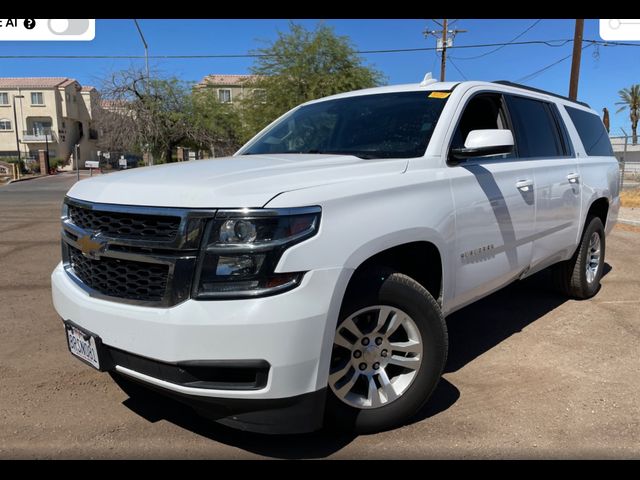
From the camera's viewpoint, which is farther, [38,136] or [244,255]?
[38,136]

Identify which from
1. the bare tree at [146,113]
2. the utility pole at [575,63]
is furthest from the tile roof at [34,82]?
the utility pole at [575,63]

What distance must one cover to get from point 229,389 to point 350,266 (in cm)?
76

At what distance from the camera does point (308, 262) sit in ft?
7.23

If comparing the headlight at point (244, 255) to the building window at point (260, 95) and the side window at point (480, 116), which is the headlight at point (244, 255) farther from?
the building window at point (260, 95)

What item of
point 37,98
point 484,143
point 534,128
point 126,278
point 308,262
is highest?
point 37,98

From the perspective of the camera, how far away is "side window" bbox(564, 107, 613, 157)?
16.8ft

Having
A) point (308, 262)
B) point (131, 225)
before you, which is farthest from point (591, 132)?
point (131, 225)

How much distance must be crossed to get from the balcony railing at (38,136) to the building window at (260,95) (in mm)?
52633

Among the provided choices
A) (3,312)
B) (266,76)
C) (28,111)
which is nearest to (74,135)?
(28,111)

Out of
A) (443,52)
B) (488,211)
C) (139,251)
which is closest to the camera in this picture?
(139,251)

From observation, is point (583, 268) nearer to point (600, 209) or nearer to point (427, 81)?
point (600, 209)

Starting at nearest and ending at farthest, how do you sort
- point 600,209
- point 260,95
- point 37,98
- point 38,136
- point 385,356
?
point 385,356 < point 600,209 < point 260,95 < point 37,98 < point 38,136

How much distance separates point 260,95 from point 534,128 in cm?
1758
